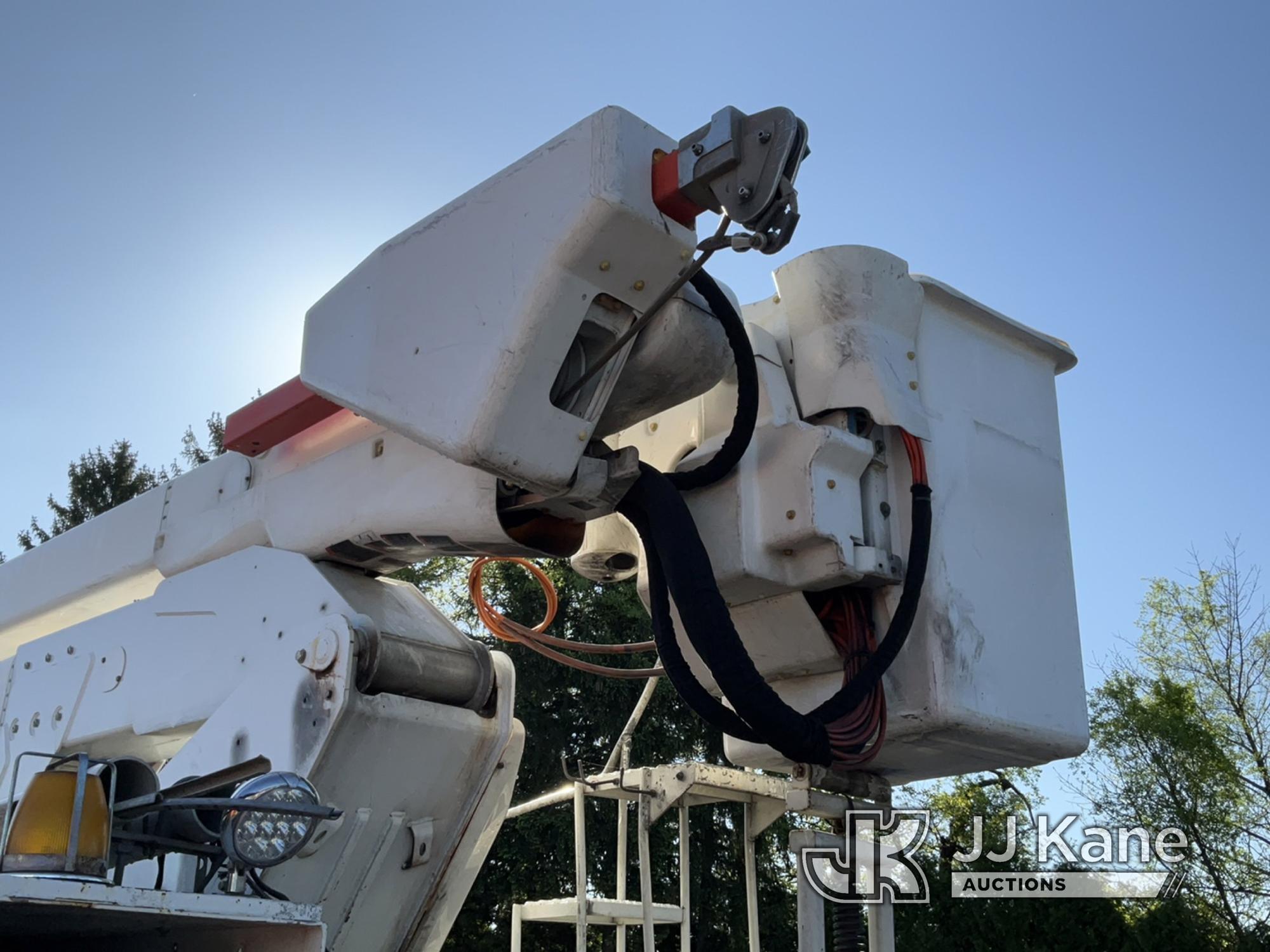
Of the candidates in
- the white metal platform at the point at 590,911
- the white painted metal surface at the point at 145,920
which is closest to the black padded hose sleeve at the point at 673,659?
the white painted metal surface at the point at 145,920

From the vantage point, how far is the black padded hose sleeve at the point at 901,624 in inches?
111

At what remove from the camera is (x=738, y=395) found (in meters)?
3.06

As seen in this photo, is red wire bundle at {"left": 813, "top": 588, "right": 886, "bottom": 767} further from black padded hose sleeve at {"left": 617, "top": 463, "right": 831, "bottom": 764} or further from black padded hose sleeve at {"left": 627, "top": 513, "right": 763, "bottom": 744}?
black padded hose sleeve at {"left": 627, "top": 513, "right": 763, "bottom": 744}

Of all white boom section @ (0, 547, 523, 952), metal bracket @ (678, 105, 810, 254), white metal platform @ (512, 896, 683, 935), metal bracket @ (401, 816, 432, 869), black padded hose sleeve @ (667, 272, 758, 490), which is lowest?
white metal platform @ (512, 896, 683, 935)

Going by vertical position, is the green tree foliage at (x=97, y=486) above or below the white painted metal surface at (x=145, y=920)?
above

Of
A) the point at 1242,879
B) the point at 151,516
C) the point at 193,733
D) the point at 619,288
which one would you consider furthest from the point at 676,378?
the point at 1242,879

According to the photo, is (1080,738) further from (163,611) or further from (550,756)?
(550,756)

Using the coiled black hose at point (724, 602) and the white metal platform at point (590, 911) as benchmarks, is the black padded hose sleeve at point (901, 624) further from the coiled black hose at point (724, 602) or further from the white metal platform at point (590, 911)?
the white metal platform at point (590, 911)

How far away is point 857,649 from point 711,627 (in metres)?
0.47

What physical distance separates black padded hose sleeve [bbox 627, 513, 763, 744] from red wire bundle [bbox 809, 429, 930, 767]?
0.22 metres

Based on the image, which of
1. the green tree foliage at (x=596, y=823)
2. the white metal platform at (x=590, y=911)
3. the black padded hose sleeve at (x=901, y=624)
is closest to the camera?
the black padded hose sleeve at (x=901, y=624)

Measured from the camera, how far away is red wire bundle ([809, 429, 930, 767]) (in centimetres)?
288

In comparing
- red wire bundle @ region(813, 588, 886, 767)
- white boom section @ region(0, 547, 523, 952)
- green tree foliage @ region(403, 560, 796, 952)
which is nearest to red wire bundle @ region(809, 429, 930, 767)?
red wire bundle @ region(813, 588, 886, 767)

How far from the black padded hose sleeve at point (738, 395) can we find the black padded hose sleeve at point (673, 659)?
19 centimetres
